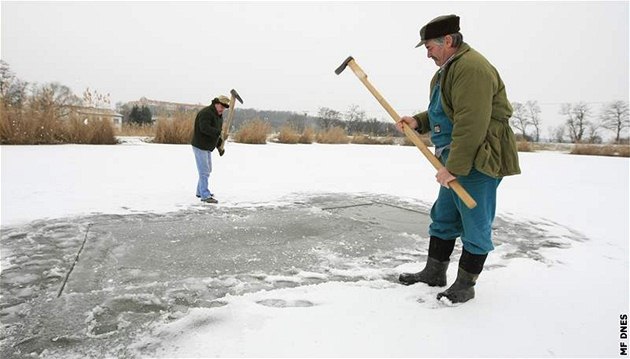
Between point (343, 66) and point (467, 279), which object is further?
point (343, 66)

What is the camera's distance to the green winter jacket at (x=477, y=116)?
220 cm

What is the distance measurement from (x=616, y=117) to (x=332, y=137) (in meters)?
31.7

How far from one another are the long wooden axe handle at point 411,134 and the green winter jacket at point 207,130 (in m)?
3.02

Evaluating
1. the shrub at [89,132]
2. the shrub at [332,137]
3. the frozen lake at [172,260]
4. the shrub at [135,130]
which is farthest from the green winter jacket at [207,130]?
the shrub at [332,137]

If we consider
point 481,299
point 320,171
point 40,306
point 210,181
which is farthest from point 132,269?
point 320,171

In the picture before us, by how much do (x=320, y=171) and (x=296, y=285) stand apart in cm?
640

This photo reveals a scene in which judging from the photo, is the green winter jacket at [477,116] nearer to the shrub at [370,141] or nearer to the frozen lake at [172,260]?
the frozen lake at [172,260]

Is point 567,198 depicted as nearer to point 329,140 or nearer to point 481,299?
point 481,299

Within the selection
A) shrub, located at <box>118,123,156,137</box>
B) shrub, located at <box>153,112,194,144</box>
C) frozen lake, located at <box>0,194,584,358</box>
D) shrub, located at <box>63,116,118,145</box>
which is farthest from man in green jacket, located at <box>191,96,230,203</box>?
shrub, located at <box>118,123,156,137</box>

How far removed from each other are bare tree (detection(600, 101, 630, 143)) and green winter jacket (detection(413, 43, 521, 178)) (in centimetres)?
4284

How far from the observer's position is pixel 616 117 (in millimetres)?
37531

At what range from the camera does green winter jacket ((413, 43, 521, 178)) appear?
220 cm

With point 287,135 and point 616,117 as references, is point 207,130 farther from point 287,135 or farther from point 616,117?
point 616,117

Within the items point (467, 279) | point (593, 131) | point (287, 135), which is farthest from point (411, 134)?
point (593, 131)
